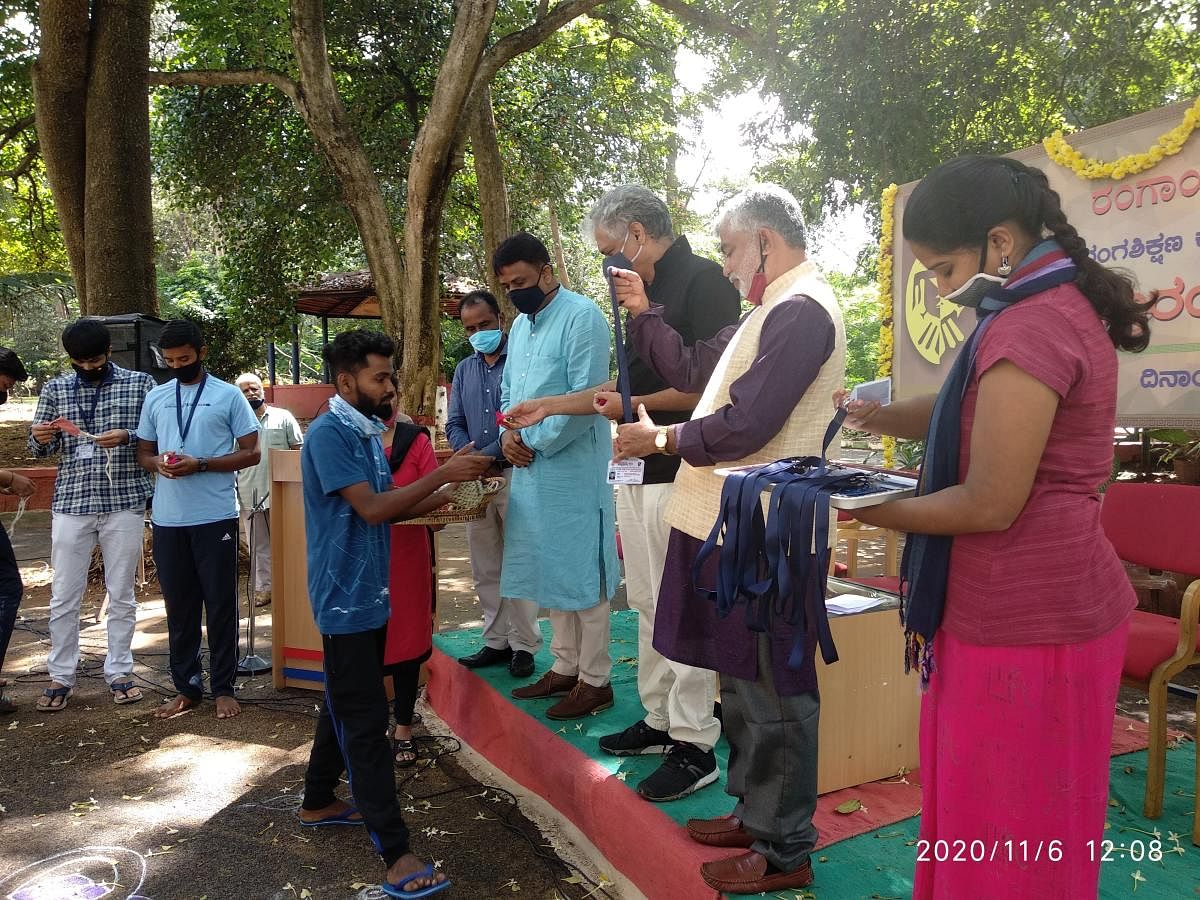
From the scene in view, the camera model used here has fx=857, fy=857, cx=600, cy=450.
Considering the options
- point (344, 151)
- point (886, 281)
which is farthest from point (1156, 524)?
point (344, 151)

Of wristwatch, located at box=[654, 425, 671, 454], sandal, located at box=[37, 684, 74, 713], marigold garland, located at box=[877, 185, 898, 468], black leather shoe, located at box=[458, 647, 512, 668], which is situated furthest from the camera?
marigold garland, located at box=[877, 185, 898, 468]

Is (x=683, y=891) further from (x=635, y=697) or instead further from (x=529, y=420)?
(x=529, y=420)

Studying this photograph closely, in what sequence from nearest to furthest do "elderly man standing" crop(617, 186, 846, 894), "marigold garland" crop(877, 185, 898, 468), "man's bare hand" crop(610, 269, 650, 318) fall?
"elderly man standing" crop(617, 186, 846, 894) → "man's bare hand" crop(610, 269, 650, 318) → "marigold garland" crop(877, 185, 898, 468)

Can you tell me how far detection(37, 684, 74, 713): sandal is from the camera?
4.67m

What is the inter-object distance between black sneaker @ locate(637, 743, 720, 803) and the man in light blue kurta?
76cm

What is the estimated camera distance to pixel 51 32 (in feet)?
24.5

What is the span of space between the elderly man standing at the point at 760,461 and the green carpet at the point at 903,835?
0.70ft

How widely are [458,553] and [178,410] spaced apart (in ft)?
18.0

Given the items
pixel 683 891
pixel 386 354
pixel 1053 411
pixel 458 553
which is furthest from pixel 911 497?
pixel 458 553

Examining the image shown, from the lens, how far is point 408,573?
3693 millimetres

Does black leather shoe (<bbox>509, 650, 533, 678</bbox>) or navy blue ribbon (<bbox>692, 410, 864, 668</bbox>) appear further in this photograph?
black leather shoe (<bbox>509, 650, 533, 678</bbox>)

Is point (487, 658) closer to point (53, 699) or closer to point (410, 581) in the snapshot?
point (410, 581)

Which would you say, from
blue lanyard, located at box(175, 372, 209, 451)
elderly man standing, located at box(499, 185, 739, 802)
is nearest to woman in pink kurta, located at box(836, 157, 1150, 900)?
elderly man standing, located at box(499, 185, 739, 802)

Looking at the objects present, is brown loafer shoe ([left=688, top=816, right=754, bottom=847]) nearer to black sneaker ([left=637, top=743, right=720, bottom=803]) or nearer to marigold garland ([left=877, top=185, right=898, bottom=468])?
black sneaker ([left=637, top=743, right=720, bottom=803])
